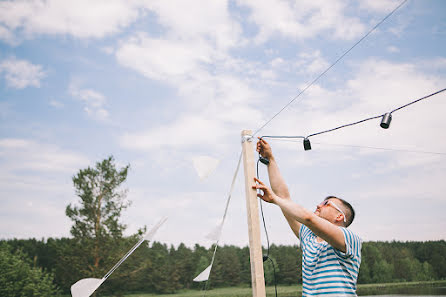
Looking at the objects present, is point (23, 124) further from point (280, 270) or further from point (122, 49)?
point (280, 270)

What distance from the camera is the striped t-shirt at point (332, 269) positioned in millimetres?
2010

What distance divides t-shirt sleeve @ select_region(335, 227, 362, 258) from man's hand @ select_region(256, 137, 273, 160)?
1.07 m

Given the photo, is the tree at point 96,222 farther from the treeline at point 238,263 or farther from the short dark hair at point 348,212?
the short dark hair at point 348,212

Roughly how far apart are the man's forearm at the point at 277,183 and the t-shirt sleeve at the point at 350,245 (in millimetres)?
782

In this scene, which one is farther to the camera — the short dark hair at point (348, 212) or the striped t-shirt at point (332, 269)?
the short dark hair at point (348, 212)

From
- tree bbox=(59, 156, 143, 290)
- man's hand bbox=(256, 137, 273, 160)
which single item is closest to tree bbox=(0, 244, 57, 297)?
tree bbox=(59, 156, 143, 290)

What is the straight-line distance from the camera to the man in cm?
198

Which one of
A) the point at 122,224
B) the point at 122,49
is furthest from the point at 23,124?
the point at 122,49

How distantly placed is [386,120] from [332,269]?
1.33 metres

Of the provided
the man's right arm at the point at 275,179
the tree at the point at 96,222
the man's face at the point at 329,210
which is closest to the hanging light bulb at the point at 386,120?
the man's face at the point at 329,210

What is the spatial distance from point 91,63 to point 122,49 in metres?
12.6

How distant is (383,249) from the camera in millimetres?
40781

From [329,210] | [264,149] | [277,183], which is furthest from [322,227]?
[264,149]

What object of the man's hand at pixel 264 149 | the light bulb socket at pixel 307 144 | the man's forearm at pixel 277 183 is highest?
the light bulb socket at pixel 307 144
